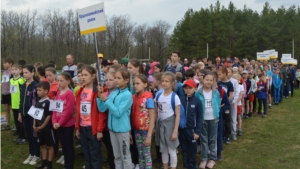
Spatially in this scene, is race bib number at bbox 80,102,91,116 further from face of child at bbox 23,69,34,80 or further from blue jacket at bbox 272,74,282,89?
blue jacket at bbox 272,74,282,89

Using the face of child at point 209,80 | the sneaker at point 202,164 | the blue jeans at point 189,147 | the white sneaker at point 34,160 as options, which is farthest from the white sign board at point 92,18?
the sneaker at point 202,164

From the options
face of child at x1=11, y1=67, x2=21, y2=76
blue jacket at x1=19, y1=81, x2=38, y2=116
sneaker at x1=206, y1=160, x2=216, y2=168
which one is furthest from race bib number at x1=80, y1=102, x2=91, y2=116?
face of child at x1=11, y1=67, x2=21, y2=76

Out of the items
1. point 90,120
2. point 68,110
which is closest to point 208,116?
point 90,120

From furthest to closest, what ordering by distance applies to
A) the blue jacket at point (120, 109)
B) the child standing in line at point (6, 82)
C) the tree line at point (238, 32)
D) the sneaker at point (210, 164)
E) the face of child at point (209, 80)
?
the tree line at point (238, 32), the child standing in line at point (6, 82), the sneaker at point (210, 164), the face of child at point (209, 80), the blue jacket at point (120, 109)

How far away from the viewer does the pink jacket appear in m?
4.28

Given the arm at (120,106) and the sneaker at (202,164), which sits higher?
the arm at (120,106)

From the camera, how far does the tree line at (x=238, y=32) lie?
42.1 meters

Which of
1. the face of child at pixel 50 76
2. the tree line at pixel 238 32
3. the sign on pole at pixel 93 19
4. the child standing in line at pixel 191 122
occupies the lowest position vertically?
the child standing in line at pixel 191 122

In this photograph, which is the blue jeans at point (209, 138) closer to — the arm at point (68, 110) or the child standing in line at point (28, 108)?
the arm at point (68, 110)

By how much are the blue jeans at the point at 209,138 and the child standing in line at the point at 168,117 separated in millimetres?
826

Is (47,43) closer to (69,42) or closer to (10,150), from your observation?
(69,42)

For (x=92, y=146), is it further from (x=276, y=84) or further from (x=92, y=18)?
(x=276, y=84)

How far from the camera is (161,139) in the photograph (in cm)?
427

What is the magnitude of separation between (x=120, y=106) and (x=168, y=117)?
3.13 feet
